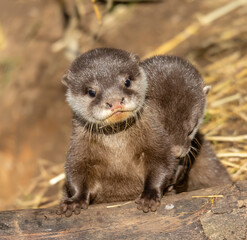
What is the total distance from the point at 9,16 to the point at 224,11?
3245mm

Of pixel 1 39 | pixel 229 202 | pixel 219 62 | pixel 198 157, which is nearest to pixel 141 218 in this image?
pixel 229 202

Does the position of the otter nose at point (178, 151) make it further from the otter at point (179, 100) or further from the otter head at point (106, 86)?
the otter head at point (106, 86)

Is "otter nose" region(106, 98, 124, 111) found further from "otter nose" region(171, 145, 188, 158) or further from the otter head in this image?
"otter nose" region(171, 145, 188, 158)

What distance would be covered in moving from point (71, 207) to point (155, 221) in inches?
23.8

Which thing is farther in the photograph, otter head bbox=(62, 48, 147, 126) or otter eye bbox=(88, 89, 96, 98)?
otter eye bbox=(88, 89, 96, 98)

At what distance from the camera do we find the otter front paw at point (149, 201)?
3305 mm

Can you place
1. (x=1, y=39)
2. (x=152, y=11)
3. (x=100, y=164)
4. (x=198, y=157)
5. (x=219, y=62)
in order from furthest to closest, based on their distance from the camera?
(x=152, y=11) < (x=1, y=39) < (x=219, y=62) < (x=198, y=157) < (x=100, y=164)

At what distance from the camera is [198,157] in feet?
14.6

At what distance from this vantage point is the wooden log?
3113mm

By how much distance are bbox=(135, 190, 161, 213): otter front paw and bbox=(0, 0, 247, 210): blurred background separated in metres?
3.03

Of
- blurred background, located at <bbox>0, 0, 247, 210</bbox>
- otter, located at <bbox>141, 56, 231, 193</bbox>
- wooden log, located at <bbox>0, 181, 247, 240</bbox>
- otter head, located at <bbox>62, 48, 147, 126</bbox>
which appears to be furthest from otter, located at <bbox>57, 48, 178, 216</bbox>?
blurred background, located at <bbox>0, 0, 247, 210</bbox>

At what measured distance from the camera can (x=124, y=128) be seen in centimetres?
378

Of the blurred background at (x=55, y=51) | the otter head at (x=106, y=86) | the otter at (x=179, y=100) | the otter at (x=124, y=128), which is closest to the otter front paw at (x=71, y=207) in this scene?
the otter at (x=124, y=128)

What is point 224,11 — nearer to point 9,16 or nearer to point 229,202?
point 9,16
